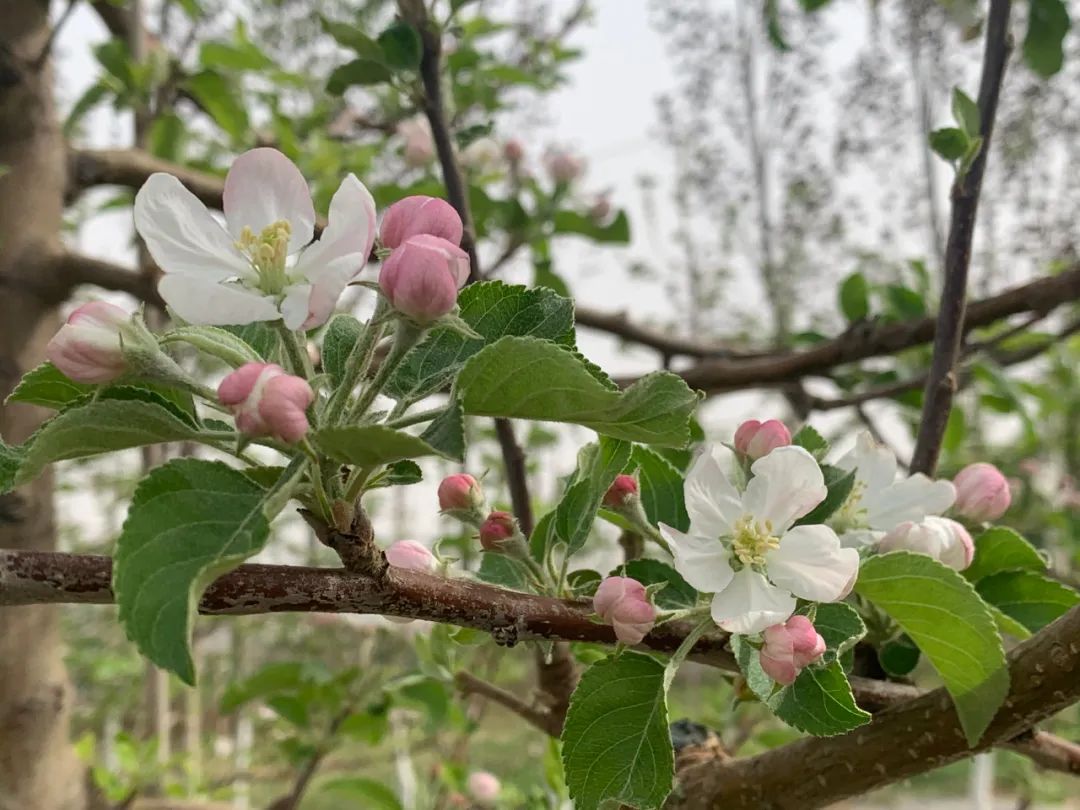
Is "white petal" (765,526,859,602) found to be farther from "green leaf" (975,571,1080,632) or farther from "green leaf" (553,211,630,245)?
"green leaf" (553,211,630,245)

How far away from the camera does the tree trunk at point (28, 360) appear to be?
48.2 inches

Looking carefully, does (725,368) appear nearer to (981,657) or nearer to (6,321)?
(981,657)

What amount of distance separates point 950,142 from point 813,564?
1.40 ft

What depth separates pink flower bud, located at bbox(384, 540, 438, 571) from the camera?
0.55m

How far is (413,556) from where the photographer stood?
55cm

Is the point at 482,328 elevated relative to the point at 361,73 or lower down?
lower down

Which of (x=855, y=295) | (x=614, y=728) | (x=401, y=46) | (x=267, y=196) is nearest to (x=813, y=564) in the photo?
(x=614, y=728)

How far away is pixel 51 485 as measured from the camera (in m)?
1.31

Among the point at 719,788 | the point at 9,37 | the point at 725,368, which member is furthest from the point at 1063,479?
the point at 9,37

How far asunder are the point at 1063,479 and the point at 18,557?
376cm

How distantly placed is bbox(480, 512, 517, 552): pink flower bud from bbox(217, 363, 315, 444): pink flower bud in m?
0.20

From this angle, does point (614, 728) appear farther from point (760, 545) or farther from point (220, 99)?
point (220, 99)

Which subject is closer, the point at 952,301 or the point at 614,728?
the point at 614,728

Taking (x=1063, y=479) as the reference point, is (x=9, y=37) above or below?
above
